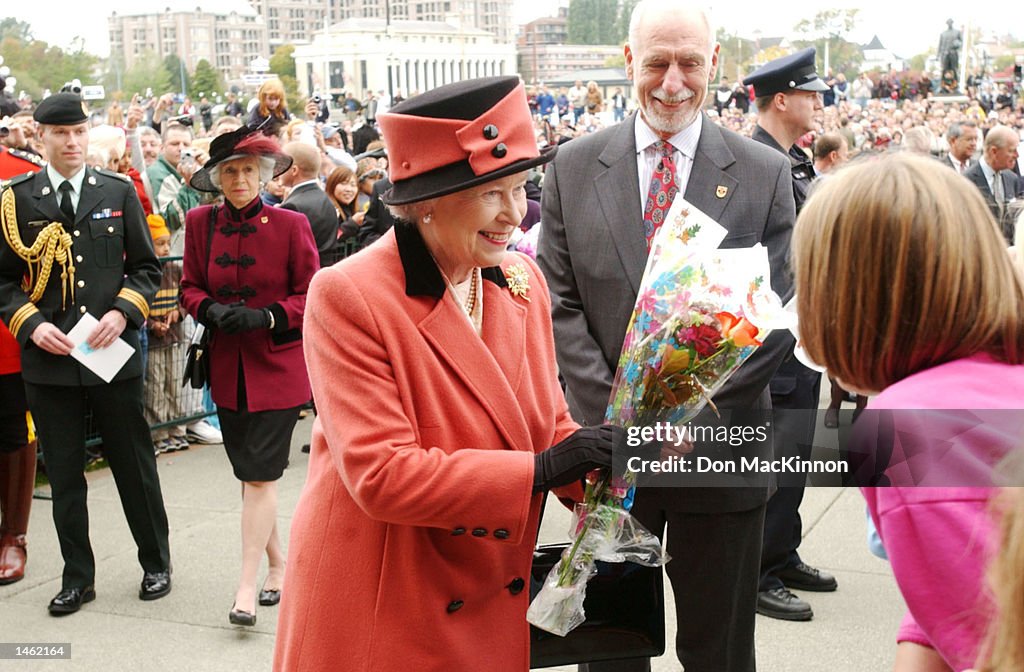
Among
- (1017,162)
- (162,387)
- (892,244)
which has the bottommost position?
(162,387)

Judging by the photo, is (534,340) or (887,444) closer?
(887,444)

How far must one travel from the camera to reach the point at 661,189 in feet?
11.8

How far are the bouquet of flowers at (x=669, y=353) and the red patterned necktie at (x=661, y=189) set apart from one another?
0.87 metres

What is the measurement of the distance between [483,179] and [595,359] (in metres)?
1.18

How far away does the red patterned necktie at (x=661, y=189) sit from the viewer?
3582 mm

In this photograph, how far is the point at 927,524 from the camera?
5.29 ft

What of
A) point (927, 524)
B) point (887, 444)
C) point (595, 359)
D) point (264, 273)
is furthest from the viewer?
point (264, 273)

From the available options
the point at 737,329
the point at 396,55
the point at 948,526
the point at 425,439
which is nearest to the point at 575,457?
the point at 425,439

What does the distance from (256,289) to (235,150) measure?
59 centimetres

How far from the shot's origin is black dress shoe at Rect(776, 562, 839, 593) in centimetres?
565

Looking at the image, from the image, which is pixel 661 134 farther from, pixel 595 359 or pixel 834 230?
pixel 834 230

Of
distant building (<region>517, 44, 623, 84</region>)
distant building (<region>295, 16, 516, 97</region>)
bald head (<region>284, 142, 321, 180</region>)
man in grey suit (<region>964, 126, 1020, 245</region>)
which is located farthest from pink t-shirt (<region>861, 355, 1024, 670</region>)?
distant building (<region>517, 44, 623, 84</region>)

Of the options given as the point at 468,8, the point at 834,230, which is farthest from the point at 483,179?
the point at 468,8

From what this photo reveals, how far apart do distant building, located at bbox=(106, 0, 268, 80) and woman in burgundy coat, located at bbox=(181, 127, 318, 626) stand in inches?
7400
